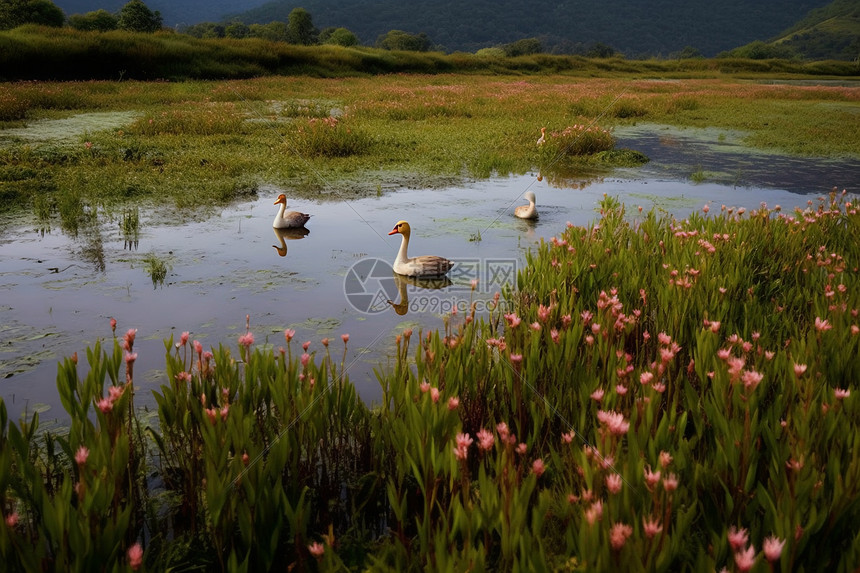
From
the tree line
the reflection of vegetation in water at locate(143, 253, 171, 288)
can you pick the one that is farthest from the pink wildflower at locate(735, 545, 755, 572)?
the tree line

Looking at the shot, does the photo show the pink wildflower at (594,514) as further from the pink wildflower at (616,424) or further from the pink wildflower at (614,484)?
the pink wildflower at (616,424)

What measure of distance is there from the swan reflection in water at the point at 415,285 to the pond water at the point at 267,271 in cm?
3

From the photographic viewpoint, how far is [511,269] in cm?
647

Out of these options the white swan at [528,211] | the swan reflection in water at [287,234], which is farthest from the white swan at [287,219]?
the white swan at [528,211]

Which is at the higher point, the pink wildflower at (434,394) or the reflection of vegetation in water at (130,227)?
the pink wildflower at (434,394)

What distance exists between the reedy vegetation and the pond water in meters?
0.94

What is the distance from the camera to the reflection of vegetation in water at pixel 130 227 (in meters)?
7.02

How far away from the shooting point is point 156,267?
599cm

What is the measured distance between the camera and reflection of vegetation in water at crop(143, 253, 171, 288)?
5813 mm

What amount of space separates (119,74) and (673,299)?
30414 mm

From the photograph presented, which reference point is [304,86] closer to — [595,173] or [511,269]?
[595,173]

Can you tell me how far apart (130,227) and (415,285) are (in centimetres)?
389

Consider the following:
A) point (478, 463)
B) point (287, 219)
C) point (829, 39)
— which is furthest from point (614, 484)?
point (829, 39)

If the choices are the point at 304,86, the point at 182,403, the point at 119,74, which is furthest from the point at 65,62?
the point at 182,403
